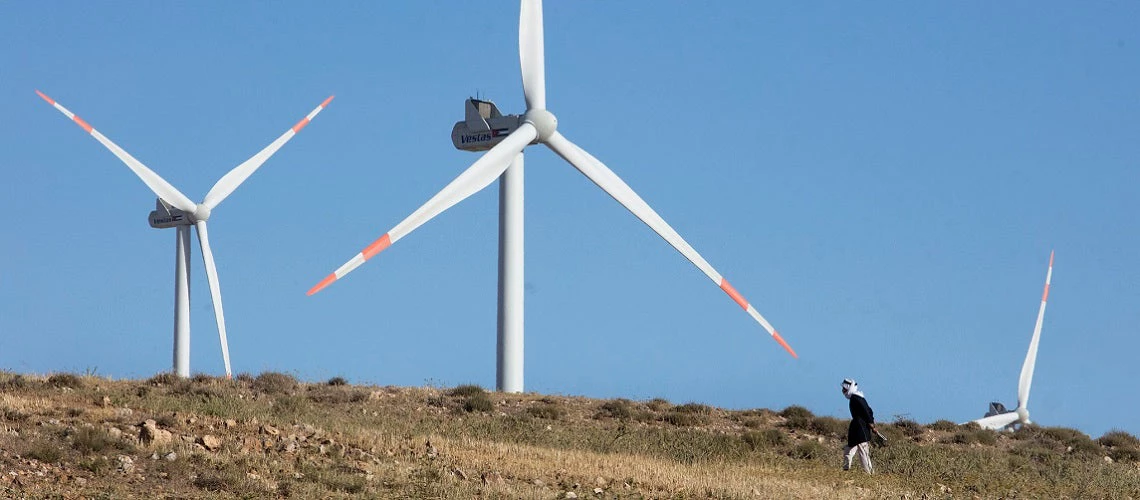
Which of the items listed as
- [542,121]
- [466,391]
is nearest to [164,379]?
[466,391]

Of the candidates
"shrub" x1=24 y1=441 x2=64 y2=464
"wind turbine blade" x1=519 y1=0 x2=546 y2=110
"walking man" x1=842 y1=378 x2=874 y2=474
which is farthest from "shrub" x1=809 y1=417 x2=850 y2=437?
"shrub" x1=24 y1=441 x2=64 y2=464

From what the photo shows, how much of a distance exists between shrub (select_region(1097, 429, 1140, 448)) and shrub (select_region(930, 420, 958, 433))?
4947 millimetres

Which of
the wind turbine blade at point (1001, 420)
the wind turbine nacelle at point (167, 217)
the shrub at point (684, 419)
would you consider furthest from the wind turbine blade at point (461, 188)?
the wind turbine blade at point (1001, 420)

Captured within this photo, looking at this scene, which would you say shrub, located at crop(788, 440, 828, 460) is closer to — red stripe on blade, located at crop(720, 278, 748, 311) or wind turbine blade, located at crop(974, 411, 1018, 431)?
red stripe on blade, located at crop(720, 278, 748, 311)

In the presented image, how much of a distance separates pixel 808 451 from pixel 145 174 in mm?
33170

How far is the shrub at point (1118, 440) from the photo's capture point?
146 ft

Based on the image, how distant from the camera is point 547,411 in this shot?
38031 millimetres

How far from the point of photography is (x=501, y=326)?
4278 centimetres

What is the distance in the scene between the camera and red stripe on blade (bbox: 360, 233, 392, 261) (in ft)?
101

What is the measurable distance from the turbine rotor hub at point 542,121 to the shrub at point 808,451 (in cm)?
1310

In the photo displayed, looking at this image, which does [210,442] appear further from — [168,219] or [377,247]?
[168,219]

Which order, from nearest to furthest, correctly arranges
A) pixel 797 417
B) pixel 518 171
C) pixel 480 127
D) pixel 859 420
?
pixel 859 420 → pixel 797 417 → pixel 518 171 → pixel 480 127

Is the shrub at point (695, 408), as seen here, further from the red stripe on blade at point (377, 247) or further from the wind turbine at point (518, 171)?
the red stripe on blade at point (377, 247)

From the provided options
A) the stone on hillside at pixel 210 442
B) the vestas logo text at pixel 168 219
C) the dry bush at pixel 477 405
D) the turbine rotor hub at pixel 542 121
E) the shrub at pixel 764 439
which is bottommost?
the stone on hillside at pixel 210 442
